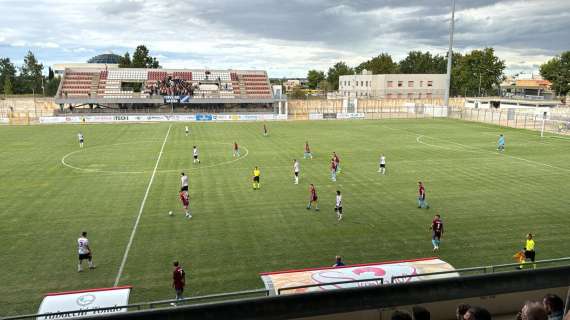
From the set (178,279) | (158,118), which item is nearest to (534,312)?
(178,279)

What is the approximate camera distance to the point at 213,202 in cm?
2225

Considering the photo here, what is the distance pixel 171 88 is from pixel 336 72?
93687 mm

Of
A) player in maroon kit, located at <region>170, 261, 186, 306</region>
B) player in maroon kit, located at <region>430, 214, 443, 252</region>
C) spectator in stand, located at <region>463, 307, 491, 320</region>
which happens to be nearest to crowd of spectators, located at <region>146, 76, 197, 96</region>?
player in maroon kit, located at <region>430, 214, 443, 252</region>

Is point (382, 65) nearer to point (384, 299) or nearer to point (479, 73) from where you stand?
point (479, 73)

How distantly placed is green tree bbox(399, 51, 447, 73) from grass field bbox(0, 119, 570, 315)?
11550 cm

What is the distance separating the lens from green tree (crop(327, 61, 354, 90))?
16062 centimetres

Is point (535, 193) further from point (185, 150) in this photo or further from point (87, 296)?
point (185, 150)

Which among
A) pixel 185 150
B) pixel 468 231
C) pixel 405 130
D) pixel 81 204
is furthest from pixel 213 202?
pixel 405 130

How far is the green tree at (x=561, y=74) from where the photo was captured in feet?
312

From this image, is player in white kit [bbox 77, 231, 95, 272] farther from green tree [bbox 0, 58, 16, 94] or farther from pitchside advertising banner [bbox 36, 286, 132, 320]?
green tree [bbox 0, 58, 16, 94]

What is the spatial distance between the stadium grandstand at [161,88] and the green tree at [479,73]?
6146 cm

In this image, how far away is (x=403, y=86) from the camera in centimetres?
10438

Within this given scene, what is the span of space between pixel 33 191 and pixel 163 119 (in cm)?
4185

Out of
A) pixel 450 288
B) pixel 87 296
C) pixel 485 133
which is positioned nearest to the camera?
pixel 450 288
